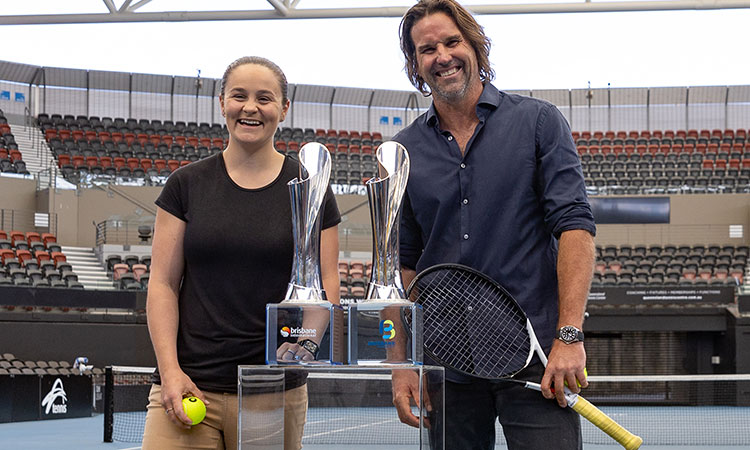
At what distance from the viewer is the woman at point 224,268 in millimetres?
2725

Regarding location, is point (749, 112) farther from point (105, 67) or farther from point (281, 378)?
point (281, 378)

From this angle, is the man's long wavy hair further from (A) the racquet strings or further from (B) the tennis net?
(B) the tennis net

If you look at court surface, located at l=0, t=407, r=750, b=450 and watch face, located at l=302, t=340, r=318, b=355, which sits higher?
watch face, located at l=302, t=340, r=318, b=355

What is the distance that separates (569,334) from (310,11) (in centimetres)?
1520

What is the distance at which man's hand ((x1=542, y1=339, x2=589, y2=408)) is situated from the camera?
2.61m

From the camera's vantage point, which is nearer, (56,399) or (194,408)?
(194,408)

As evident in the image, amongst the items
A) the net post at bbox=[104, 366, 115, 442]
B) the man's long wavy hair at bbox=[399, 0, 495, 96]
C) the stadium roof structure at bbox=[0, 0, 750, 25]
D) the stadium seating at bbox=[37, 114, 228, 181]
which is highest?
the stadium roof structure at bbox=[0, 0, 750, 25]

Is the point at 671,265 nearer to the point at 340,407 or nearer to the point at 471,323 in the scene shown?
the point at 471,323

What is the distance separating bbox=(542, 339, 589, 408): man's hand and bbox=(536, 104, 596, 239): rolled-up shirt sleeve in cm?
38

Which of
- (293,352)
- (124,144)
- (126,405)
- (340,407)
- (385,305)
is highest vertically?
(124,144)

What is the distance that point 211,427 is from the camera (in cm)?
278

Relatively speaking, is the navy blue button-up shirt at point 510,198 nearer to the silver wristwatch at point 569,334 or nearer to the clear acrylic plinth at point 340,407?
the silver wristwatch at point 569,334

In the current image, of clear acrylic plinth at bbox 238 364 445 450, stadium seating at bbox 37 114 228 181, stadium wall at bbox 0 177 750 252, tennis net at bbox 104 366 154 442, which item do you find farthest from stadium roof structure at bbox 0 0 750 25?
clear acrylic plinth at bbox 238 364 445 450

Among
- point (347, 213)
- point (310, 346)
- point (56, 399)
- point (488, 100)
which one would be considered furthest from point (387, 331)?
point (347, 213)
